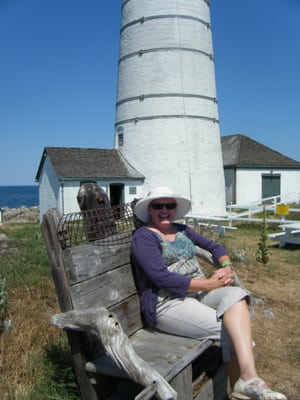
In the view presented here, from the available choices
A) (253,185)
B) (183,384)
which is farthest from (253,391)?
(253,185)

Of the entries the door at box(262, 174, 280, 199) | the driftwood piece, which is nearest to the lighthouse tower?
the door at box(262, 174, 280, 199)

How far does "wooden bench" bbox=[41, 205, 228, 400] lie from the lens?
227 cm

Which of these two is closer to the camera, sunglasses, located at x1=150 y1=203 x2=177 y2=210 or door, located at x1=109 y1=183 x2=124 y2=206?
sunglasses, located at x1=150 y1=203 x2=177 y2=210

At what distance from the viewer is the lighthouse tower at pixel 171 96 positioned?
1881 cm

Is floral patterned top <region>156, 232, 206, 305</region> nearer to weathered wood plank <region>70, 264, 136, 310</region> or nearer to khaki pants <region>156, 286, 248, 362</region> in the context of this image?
khaki pants <region>156, 286, 248, 362</region>

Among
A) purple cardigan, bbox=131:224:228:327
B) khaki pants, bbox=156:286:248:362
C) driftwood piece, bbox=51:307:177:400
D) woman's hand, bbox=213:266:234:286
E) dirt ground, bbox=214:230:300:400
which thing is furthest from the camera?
dirt ground, bbox=214:230:300:400

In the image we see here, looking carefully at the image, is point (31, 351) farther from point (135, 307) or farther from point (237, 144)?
point (237, 144)

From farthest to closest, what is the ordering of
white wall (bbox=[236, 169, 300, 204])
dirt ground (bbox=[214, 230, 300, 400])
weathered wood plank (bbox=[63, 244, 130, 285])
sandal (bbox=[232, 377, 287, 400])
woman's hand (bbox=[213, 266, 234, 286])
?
white wall (bbox=[236, 169, 300, 204]) < dirt ground (bbox=[214, 230, 300, 400]) < woman's hand (bbox=[213, 266, 234, 286]) < weathered wood plank (bbox=[63, 244, 130, 285]) < sandal (bbox=[232, 377, 287, 400])

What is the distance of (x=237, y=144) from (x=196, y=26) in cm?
1142

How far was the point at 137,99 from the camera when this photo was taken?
19.5 meters

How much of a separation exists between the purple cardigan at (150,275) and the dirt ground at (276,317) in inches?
55.0

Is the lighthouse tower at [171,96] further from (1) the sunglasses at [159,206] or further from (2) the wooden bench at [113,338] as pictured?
(2) the wooden bench at [113,338]

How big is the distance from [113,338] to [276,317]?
3.51 meters

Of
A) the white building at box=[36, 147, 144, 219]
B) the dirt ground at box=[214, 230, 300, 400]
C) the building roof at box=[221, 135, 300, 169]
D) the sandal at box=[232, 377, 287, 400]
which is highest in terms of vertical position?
the building roof at box=[221, 135, 300, 169]
